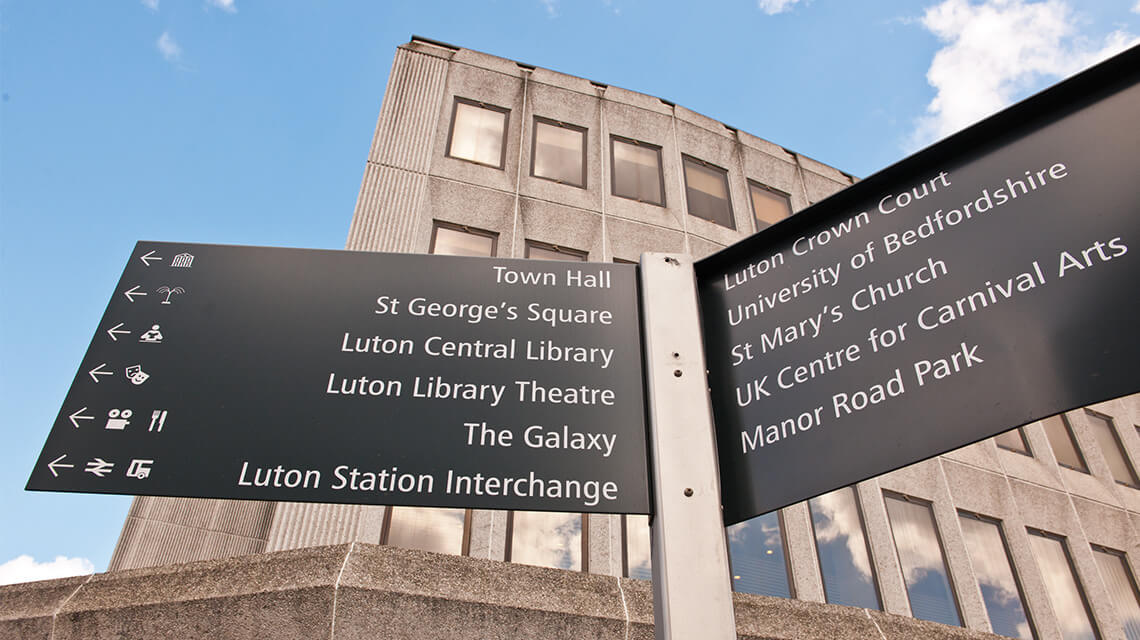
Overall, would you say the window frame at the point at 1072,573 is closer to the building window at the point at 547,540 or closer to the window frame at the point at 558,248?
the building window at the point at 547,540

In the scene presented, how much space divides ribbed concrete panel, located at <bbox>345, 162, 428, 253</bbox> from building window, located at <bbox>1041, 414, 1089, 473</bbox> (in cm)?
1205

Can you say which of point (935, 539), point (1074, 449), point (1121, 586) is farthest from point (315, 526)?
point (1074, 449)

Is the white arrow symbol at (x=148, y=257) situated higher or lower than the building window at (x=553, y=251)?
lower

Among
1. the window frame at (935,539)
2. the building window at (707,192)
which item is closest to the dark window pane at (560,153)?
the building window at (707,192)

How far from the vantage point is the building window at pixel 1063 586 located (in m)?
12.1

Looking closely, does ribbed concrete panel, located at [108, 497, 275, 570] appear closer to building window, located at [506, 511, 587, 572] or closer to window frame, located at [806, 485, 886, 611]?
building window, located at [506, 511, 587, 572]

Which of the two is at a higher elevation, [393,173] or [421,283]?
[393,173]

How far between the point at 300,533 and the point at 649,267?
596 cm

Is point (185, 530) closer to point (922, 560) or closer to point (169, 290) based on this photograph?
point (169, 290)

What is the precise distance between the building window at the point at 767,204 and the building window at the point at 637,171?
201cm

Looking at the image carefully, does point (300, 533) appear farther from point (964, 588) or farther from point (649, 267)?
point (964, 588)

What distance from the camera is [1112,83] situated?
232cm

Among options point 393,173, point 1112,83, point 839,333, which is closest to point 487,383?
point 839,333

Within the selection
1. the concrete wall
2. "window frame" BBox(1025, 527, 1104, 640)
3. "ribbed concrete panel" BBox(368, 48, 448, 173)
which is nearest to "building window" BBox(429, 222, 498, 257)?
"ribbed concrete panel" BBox(368, 48, 448, 173)
